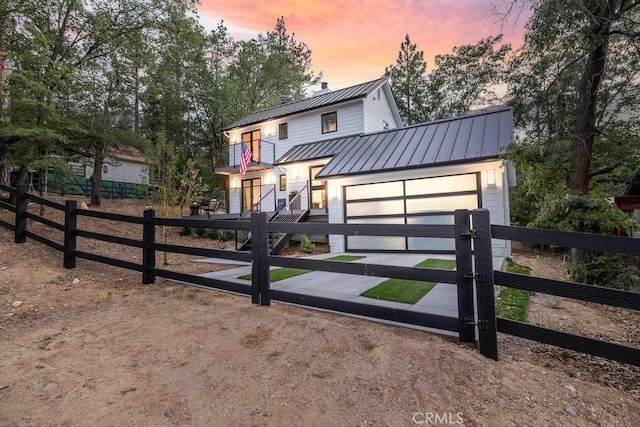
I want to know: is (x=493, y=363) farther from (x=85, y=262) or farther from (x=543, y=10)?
(x=85, y=262)

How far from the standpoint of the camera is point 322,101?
15422mm

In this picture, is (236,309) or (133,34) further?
(133,34)

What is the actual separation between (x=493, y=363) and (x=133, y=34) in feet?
46.2

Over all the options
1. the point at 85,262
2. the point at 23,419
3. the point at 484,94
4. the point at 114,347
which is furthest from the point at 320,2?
the point at 484,94

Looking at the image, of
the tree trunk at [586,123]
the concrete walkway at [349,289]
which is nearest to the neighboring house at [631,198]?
the tree trunk at [586,123]

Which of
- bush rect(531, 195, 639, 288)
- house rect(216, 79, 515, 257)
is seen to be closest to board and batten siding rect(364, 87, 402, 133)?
house rect(216, 79, 515, 257)

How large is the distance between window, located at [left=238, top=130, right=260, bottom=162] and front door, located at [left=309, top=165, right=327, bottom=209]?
4.19 metres

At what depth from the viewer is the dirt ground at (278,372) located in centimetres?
196

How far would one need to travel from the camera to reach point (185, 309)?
155 inches

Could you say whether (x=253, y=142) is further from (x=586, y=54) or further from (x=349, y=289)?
(x=586, y=54)

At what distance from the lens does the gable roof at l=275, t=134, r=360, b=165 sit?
12.6 m

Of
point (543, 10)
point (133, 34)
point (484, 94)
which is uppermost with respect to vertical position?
point (484, 94)

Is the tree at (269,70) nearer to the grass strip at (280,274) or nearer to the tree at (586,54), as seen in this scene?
the grass strip at (280,274)

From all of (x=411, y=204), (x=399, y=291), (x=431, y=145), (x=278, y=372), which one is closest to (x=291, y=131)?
(x=431, y=145)
